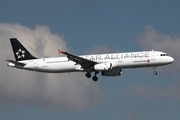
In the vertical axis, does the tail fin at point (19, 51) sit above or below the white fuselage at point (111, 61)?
→ above

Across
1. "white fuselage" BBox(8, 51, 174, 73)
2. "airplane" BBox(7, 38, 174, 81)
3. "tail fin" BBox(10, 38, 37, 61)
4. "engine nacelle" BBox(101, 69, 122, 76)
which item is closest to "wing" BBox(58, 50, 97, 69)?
"airplane" BBox(7, 38, 174, 81)

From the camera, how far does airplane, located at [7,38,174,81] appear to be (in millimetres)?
98000

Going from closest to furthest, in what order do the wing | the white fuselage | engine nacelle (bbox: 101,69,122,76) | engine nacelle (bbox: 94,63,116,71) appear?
1. the white fuselage
2. engine nacelle (bbox: 94,63,116,71)
3. the wing
4. engine nacelle (bbox: 101,69,122,76)

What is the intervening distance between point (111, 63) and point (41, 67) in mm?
14191

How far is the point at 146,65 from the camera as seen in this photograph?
98125mm

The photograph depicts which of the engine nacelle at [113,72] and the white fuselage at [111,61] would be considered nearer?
the white fuselage at [111,61]

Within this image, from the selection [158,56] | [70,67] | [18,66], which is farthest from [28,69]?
[158,56]

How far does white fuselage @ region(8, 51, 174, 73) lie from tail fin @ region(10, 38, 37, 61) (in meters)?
1.68

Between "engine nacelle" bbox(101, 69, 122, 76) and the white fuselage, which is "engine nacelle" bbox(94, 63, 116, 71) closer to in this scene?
the white fuselage

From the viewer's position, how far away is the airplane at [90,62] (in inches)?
3858

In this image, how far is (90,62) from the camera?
10100 cm

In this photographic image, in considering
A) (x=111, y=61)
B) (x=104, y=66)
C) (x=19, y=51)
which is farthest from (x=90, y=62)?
(x=19, y=51)

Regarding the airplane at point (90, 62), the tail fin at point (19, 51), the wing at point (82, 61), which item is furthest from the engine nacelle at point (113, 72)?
the tail fin at point (19, 51)

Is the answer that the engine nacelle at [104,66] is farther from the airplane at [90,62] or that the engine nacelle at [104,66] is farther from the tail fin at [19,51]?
the tail fin at [19,51]
